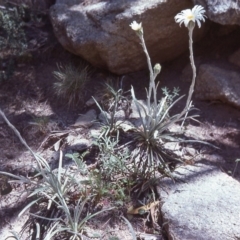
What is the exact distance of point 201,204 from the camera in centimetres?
324

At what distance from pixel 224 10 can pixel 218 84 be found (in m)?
0.64

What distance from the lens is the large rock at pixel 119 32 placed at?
4242 millimetres

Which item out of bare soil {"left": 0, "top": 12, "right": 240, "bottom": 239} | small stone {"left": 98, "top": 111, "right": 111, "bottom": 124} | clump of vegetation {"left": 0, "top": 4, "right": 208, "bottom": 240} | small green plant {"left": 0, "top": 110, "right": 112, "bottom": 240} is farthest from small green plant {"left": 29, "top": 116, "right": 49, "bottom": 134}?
small green plant {"left": 0, "top": 110, "right": 112, "bottom": 240}

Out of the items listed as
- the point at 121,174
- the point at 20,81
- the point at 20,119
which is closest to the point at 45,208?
the point at 121,174

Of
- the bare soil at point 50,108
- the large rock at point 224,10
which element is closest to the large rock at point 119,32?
the bare soil at point 50,108

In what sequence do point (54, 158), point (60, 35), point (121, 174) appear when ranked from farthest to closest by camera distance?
point (60, 35), point (54, 158), point (121, 174)

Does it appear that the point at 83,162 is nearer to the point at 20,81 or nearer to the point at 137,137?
the point at 137,137

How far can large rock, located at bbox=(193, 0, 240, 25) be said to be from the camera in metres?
3.79

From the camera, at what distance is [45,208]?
336 centimetres

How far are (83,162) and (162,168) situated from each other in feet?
1.90

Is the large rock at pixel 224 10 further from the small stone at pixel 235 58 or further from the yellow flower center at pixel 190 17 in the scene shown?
the yellow flower center at pixel 190 17

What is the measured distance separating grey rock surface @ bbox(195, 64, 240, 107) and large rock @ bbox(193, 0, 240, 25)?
50 centimetres

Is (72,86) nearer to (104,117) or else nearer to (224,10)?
(104,117)

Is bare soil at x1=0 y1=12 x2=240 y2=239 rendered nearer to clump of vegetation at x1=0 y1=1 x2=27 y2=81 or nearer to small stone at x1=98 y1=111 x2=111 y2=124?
clump of vegetation at x1=0 y1=1 x2=27 y2=81
